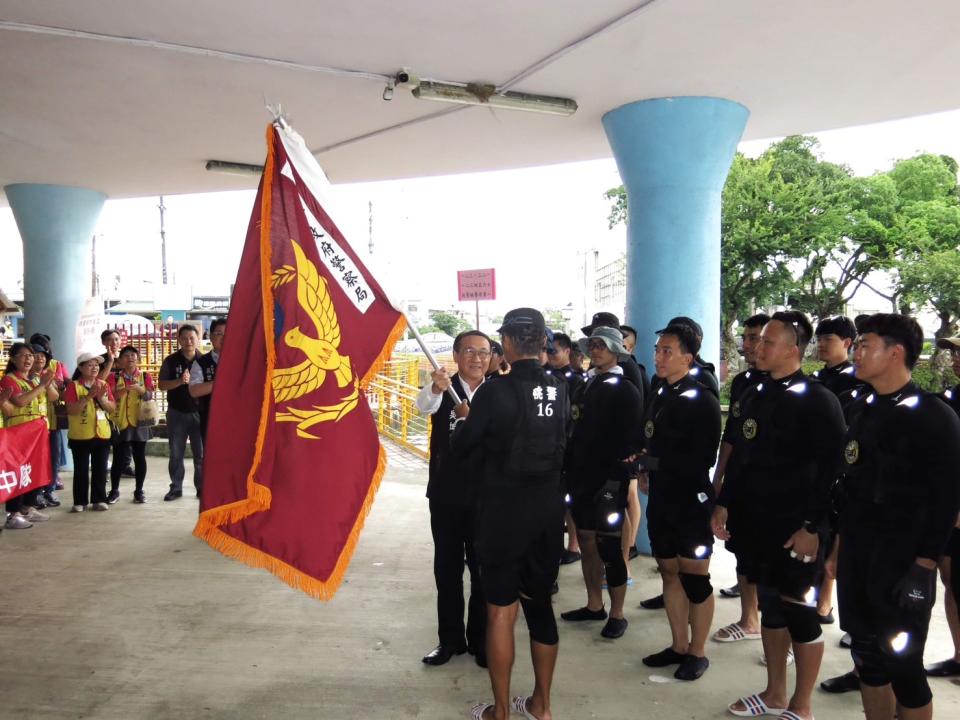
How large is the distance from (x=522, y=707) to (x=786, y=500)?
4.96ft

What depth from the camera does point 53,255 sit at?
8742mm

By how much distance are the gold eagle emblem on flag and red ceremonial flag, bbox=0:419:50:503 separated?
467cm

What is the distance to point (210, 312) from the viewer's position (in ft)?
97.0

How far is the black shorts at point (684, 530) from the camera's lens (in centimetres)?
350

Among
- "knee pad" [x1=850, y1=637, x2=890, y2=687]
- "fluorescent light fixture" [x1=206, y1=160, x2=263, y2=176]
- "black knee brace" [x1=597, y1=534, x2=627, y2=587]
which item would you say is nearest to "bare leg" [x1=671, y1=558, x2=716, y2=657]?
"black knee brace" [x1=597, y1=534, x2=627, y2=587]

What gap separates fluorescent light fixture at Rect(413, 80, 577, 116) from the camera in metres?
5.13

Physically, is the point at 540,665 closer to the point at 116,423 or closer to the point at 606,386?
the point at 606,386

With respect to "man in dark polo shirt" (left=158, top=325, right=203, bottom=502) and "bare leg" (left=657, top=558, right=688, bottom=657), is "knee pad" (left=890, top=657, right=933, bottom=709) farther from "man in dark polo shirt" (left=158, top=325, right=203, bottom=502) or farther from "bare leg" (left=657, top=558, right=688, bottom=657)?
"man in dark polo shirt" (left=158, top=325, right=203, bottom=502)

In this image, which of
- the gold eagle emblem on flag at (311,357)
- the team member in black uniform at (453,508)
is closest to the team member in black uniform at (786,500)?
the team member in black uniform at (453,508)

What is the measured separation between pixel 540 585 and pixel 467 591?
6.50ft

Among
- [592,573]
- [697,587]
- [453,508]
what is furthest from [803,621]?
[453,508]

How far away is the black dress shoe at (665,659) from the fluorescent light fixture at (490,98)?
3.92 m

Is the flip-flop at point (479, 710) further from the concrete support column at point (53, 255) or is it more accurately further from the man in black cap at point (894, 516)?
the concrete support column at point (53, 255)

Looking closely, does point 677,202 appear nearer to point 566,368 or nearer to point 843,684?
point 566,368
